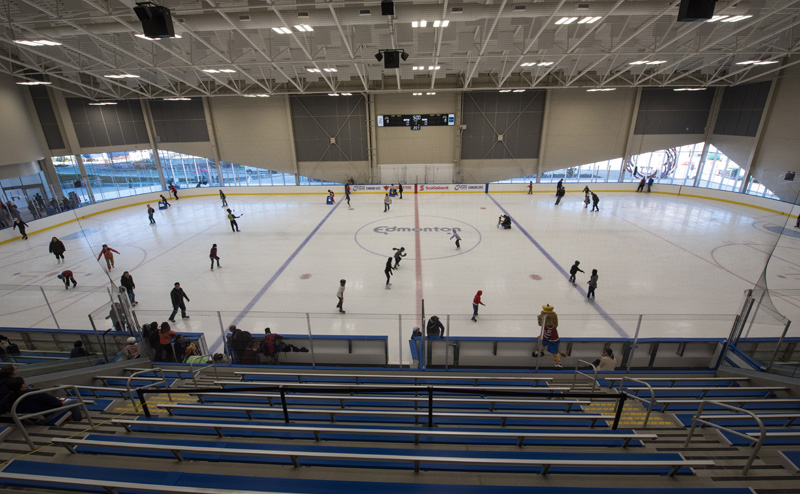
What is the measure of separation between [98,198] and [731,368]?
3394cm

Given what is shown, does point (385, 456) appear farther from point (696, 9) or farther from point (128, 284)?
point (128, 284)

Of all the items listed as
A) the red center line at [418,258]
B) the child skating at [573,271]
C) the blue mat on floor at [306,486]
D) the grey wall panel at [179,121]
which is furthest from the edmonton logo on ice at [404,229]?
the grey wall panel at [179,121]

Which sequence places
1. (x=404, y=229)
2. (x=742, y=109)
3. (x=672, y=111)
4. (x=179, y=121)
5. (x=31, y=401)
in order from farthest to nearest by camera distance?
(x=179, y=121) → (x=672, y=111) → (x=742, y=109) → (x=404, y=229) → (x=31, y=401)

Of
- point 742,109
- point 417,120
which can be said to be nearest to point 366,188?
point 417,120

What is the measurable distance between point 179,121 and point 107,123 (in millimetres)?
4524

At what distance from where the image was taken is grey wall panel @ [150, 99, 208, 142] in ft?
88.5

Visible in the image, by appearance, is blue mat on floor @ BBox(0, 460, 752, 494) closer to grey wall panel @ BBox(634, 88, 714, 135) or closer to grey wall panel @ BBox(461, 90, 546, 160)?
grey wall panel @ BBox(461, 90, 546, 160)

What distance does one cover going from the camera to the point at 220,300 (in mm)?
10352

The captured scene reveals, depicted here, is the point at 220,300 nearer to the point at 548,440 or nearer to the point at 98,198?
the point at 548,440

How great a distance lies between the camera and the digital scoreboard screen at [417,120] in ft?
87.9

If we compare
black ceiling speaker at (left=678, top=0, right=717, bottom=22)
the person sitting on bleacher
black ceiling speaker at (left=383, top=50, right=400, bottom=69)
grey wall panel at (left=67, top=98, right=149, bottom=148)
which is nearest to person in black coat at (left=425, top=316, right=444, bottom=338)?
the person sitting on bleacher

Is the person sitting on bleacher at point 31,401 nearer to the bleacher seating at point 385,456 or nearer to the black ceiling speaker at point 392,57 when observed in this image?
the bleacher seating at point 385,456

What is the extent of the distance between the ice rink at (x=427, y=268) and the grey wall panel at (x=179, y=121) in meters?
9.41

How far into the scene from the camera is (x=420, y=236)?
52.3 ft
